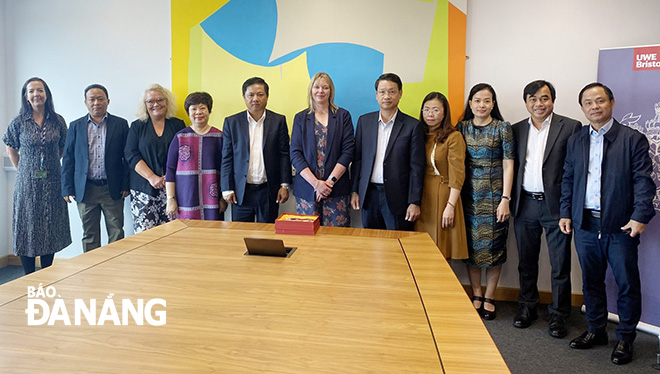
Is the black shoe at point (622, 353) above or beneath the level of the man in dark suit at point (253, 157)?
beneath

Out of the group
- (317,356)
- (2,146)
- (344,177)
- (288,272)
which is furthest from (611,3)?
(2,146)

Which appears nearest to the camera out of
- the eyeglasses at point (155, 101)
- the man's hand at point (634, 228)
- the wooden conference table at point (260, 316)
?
the wooden conference table at point (260, 316)

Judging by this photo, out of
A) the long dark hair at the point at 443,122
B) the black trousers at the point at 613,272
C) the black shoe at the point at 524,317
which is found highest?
the long dark hair at the point at 443,122

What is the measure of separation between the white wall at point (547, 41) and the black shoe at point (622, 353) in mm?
897

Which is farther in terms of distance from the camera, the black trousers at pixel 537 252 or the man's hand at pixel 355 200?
the man's hand at pixel 355 200

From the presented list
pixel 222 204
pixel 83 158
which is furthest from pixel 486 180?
pixel 83 158

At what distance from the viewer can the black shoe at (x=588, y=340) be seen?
241 cm

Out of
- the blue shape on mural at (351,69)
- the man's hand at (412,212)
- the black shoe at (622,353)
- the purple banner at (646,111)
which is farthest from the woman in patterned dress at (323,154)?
the purple banner at (646,111)

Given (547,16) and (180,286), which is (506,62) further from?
(180,286)

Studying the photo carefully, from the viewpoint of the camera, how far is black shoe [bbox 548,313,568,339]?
2.57 metres

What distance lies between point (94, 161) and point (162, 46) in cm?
120

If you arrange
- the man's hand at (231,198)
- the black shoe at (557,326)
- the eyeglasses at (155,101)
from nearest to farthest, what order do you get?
the black shoe at (557,326) < the man's hand at (231,198) < the eyeglasses at (155,101)

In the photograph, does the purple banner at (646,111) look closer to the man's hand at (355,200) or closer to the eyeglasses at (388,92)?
the eyeglasses at (388,92)

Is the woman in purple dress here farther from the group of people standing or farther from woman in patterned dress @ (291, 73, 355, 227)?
woman in patterned dress @ (291, 73, 355, 227)
